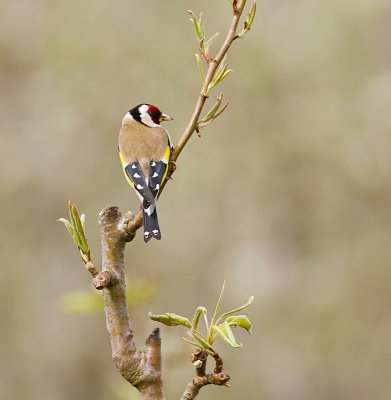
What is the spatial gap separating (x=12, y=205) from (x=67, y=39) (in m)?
1.80

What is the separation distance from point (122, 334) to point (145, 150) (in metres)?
2.11

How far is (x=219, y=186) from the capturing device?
9.15 metres

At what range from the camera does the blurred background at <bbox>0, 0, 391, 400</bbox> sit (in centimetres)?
812

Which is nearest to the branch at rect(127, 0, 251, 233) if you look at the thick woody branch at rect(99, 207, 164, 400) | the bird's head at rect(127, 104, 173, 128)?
the thick woody branch at rect(99, 207, 164, 400)

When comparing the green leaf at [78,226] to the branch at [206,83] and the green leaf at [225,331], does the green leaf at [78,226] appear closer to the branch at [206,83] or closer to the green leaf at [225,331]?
the branch at [206,83]

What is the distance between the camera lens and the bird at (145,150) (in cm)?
335

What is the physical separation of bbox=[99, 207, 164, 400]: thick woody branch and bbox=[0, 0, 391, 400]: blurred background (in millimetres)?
6002

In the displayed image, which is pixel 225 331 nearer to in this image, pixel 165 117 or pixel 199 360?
pixel 199 360

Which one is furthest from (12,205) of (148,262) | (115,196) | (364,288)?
(364,288)

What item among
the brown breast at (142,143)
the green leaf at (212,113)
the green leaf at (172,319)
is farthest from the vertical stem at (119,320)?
the brown breast at (142,143)

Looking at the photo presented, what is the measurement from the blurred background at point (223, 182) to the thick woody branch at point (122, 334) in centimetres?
600

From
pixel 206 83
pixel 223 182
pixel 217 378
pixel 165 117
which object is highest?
pixel 223 182

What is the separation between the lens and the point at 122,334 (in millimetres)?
1700

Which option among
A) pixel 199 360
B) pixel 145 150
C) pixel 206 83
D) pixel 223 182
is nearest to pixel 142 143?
pixel 145 150
